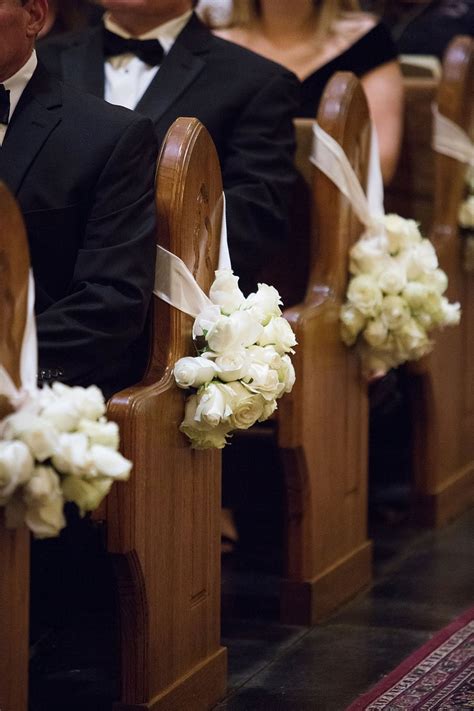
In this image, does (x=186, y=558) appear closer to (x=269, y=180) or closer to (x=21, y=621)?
(x=21, y=621)

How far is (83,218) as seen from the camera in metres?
3.13

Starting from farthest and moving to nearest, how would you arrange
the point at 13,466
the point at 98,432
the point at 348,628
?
the point at 348,628 → the point at 98,432 → the point at 13,466

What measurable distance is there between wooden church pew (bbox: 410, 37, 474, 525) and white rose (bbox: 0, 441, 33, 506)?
2403 millimetres

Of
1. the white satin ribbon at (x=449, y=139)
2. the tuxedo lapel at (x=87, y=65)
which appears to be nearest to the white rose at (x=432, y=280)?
the white satin ribbon at (x=449, y=139)

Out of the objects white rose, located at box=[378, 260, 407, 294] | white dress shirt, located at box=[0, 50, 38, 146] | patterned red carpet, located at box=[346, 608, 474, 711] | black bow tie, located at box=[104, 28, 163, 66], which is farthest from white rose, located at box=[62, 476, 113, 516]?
black bow tie, located at box=[104, 28, 163, 66]

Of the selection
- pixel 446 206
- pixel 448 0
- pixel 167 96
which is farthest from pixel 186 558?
pixel 448 0

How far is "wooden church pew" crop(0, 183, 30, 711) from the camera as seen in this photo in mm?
2557

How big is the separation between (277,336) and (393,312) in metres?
0.87

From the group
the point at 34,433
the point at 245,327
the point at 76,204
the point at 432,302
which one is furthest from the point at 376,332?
the point at 34,433

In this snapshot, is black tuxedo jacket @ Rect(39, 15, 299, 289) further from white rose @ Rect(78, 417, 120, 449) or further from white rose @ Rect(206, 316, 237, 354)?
white rose @ Rect(78, 417, 120, 449)

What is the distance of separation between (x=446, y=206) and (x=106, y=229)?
6.60ft

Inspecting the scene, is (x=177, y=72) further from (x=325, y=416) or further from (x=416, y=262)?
(x=325, y=416)

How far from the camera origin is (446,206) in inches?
190

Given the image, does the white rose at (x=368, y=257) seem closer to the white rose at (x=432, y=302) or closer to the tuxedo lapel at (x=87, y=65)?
the white rose at (x=432, y=302)
